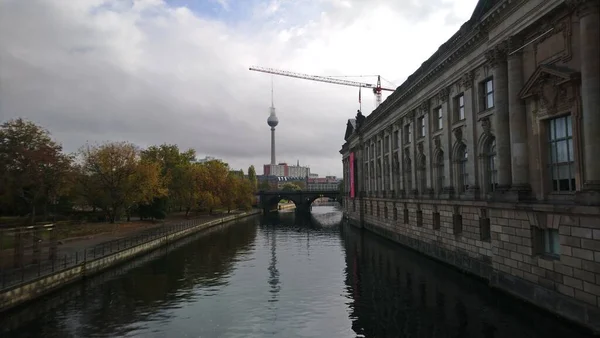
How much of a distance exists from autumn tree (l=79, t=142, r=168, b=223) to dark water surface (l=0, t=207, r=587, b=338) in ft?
89.4

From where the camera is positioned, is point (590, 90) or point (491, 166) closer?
point (590, 90)

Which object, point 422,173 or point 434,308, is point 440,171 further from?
point 434,308

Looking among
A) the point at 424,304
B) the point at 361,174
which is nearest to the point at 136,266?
the point at 424,304

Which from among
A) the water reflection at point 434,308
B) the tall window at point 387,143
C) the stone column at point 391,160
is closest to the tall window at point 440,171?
the water reflection at point 434,308

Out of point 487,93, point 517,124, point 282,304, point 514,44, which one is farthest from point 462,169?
point 282,304

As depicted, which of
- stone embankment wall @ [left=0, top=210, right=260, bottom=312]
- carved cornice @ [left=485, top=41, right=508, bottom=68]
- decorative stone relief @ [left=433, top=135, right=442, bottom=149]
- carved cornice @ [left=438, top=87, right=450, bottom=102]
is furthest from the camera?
decorative stone relief @ [left=433, top=135, right=442, bottom=149]

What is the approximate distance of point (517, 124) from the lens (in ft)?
76.2

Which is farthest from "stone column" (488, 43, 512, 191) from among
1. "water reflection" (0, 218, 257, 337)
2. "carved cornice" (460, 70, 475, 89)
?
"water reflection" (0, 218, 257, 337)

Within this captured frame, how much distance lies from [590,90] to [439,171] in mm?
21508

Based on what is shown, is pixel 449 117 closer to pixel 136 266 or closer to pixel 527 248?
pixel 527 248

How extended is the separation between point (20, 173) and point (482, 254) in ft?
174

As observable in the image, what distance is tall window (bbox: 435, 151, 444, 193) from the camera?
127 feet

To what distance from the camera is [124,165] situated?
63.0 meters

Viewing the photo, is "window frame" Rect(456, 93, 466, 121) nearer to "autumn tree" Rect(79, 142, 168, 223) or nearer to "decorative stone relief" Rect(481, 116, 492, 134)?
"decorative stone relief" Rect(481, 116, 492, 134)
